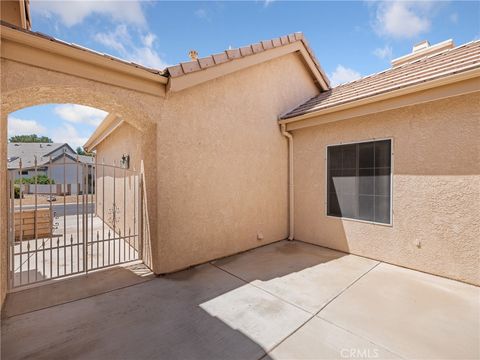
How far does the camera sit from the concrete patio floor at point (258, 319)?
2.82 meters

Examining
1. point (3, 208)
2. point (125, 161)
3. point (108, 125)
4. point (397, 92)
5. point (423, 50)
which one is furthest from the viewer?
point (108, 125)

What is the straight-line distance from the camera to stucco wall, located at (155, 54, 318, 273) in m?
5.16

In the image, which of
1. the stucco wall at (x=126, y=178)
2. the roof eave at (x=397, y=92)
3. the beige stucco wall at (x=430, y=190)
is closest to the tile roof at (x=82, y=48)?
the stucco wall at (x=126, y=178)

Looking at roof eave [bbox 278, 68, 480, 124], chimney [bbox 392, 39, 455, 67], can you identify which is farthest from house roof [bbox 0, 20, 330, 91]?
chimney [bbox 392, 39, 455, 67]

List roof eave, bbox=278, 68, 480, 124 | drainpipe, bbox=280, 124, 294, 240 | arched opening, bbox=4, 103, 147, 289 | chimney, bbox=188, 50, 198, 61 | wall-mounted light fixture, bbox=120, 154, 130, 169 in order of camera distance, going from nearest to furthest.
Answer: roof eave, bbox=278, 68, 480, 124 < arched opening, bbox=4, 103, 147, 289 < chimney, bbox=188, 50, 198, 61 < wall-mounted light fixture, bbox=120, 154, 130, 169 < drainpipe, bbox=280, 124, 294, 240

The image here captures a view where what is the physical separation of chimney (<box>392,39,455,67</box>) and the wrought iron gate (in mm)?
10534

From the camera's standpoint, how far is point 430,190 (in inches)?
198

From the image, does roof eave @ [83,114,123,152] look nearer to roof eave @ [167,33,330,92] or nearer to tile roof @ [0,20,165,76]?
tile roof @ [0,20,165,76]

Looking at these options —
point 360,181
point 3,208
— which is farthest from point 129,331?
point 360,181

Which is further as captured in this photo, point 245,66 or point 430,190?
point 245,66

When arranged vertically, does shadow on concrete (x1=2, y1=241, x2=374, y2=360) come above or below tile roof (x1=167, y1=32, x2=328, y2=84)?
below

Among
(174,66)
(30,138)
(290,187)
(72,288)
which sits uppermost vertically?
(30,138)

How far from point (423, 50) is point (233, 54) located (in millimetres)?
7237

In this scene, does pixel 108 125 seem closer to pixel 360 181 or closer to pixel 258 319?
pixel 258 319
